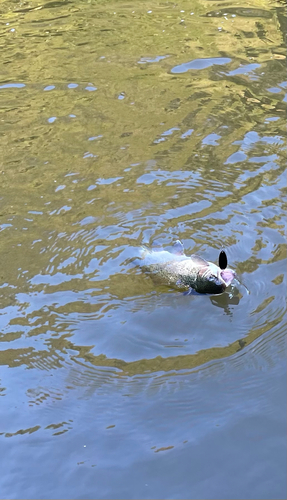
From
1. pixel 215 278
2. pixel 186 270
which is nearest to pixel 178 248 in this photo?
pixel 186 270

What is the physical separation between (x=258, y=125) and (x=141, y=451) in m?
4.97

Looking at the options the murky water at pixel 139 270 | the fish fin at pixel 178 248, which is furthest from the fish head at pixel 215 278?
the fish fin at pixel 178 248

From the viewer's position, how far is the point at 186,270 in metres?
5.10

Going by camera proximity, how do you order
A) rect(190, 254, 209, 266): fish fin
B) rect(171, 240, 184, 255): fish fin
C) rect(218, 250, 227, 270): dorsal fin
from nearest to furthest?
rect(218, 250, 227, 270): dorsal fin, rect(190, 254, 209, 266): fish fin, rect(171, 240, 184, 255): fish fin

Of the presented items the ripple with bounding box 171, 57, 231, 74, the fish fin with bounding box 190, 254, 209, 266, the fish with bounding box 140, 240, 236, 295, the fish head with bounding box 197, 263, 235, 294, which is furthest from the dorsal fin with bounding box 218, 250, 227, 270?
the ripple with bounding box 171, 57, 231, 74

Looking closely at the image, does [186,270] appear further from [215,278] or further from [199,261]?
[215,278]

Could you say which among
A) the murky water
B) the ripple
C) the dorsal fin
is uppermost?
→ the ripple

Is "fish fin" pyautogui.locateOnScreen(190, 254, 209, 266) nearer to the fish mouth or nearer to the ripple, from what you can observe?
the fish mouth

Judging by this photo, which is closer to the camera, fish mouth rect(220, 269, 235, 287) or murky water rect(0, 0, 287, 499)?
murky water rect(0, 0, 287, 499)

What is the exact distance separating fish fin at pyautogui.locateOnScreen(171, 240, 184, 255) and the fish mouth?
60 centimetres

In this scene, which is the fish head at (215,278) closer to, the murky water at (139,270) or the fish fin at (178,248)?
the murky water at (139,270)

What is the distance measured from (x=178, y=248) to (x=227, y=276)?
68 centimetres

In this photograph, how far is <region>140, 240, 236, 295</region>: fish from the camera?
4.91m

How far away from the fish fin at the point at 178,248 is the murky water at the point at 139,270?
0.87ft
